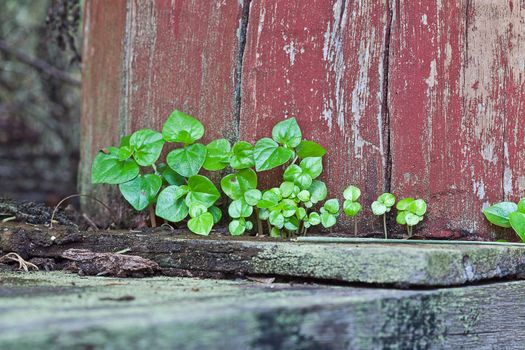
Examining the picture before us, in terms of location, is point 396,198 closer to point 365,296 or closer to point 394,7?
point 394,7

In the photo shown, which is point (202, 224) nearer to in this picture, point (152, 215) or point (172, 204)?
point (172, 204)

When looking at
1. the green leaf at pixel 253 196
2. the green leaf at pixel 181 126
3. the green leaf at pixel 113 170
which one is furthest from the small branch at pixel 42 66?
the green leaf at pixel 253 196

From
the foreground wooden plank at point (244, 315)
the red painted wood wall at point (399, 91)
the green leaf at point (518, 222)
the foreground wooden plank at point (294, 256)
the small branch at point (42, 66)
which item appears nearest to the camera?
the foreground wooden plank at point (244, 315)

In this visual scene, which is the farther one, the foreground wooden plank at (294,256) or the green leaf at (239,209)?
the green leaf at (239,209)

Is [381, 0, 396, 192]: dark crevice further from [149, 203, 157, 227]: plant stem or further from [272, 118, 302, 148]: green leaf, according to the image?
[149, 203, 157, 227]: plant stem

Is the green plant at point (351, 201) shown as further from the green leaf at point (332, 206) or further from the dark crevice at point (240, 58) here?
the dark crevice at point (240, 58)

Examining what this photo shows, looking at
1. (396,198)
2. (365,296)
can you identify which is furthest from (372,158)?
(365,296)

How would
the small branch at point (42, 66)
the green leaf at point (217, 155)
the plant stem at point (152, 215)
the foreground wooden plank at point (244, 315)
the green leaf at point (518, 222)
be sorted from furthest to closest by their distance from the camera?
the small branch at point (42, 66) < the plant stem at point (152, 215) < the green leaf at point (217, 155) < the green leaf at point (518, 222) < the foreground wooden plank at point (244, 315)
